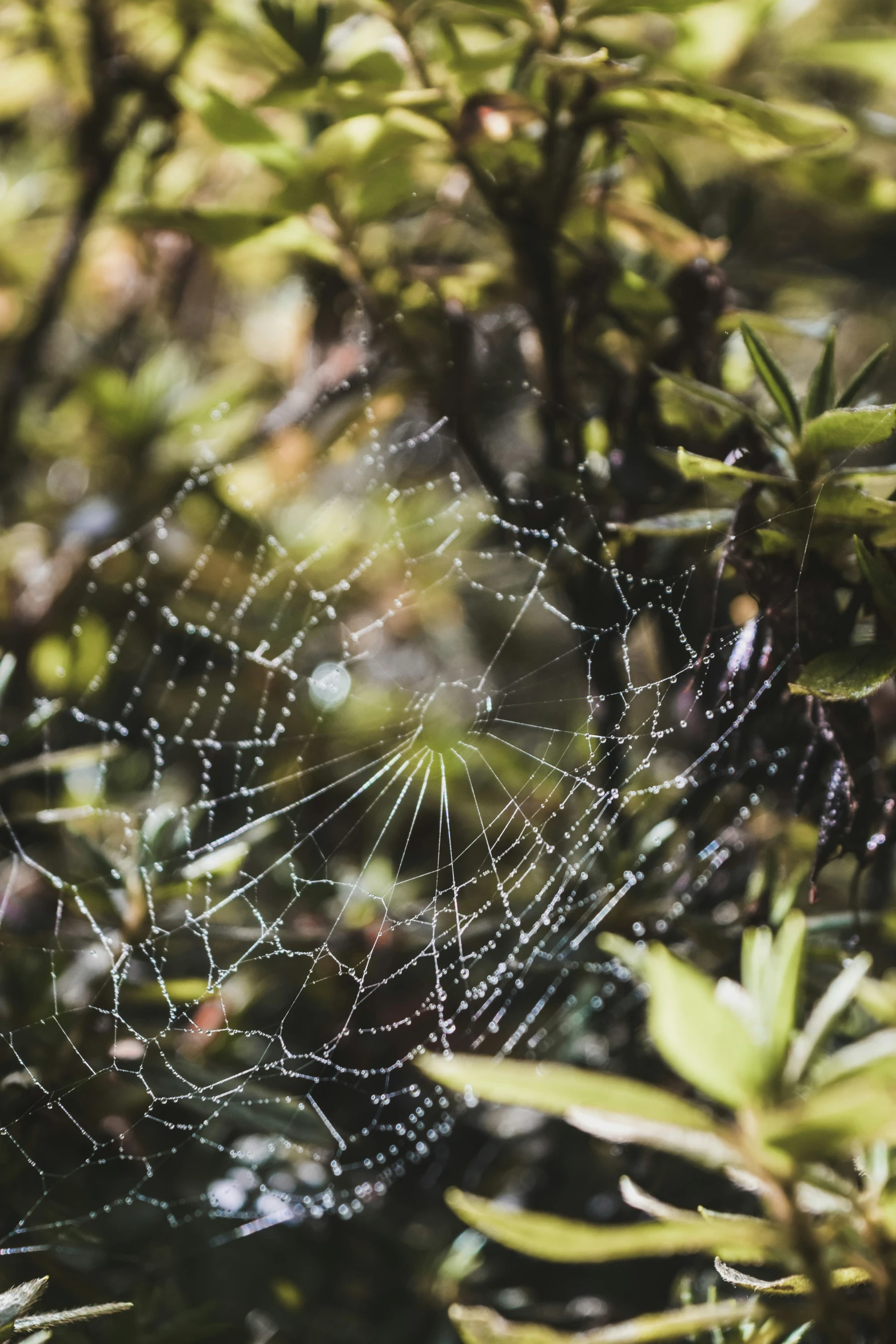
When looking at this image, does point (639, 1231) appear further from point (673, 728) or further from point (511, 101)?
point (511, 101)

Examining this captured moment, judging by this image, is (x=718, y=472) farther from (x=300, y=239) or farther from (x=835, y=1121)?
(x=300, y=239)

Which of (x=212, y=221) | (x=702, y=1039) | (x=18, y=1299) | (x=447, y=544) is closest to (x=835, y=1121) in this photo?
(x=702, y=1039)

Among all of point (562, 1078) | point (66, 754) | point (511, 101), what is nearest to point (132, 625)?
point (66, 754)

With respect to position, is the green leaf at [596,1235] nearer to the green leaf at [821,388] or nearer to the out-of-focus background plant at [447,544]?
the out-of-focus background plant at [447,544]

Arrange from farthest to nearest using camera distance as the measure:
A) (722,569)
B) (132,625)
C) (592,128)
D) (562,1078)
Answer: (132,625) < (592,128) < (722,569) < (562,1078)

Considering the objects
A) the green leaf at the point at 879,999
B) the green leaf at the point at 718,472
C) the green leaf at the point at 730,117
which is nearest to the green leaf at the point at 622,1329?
the green leaf at the point at 879,999

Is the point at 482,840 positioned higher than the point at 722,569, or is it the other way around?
the point at 722,569

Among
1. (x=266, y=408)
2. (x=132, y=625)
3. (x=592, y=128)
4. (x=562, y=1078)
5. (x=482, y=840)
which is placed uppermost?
(x=592, y=128)
